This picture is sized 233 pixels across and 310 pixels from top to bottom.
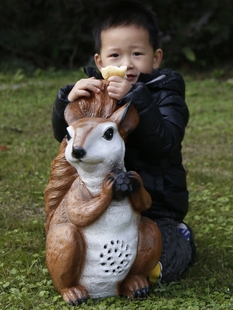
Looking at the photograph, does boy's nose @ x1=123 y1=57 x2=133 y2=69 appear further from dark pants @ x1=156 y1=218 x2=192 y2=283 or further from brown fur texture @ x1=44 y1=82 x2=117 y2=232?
dark pants @ x1=156 y1=218 x2=192 y2=283

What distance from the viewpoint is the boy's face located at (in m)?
3.35

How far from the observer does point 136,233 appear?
3010 mm

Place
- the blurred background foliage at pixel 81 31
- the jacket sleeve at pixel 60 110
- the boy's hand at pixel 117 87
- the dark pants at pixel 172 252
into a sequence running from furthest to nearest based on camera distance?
1. the blurred background foliage at pixel 81 31
2. the dark pants at pixel 172 252
3. the jacket sleeve at pixel 60 110
4. the boy's hand at pixel 117 87

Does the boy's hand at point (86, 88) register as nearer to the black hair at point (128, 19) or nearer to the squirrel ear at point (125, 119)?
the squirrel ear at point (125, 119)

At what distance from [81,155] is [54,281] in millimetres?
682

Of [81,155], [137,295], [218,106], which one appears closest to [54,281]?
[137,295]

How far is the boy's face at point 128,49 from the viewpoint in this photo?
3352 mm

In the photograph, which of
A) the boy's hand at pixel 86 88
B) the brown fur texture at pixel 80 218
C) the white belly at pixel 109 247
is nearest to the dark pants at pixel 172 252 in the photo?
the brown fur texture at pixel 80 218

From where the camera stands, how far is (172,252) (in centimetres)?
338

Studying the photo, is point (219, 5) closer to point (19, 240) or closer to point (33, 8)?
point (33, 8)

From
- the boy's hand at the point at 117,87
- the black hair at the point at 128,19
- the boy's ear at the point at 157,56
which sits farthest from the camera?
the boy's ear at the point at 157,56

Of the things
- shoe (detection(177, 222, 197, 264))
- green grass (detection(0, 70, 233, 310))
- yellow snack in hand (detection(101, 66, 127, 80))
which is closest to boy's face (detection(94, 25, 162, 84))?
yellow snack in hand (detection(101, 66, 127, 80))

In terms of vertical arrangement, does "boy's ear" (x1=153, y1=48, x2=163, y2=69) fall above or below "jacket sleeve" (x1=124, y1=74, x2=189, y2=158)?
above

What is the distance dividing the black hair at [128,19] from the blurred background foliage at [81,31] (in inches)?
268
